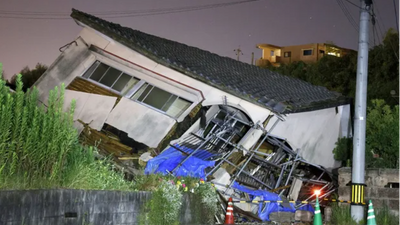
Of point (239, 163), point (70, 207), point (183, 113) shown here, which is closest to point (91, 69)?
point (183, 113)

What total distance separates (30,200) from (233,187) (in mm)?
11270

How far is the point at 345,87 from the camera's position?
4569 cm

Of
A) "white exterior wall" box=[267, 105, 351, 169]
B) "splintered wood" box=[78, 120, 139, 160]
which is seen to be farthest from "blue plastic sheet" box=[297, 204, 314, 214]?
"splintered wood" box=[78, 120, 139, 160]

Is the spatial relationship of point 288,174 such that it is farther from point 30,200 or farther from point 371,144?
point 30,200

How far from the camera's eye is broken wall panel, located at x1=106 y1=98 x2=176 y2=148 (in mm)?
20047

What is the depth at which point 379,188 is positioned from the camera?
17297 mm

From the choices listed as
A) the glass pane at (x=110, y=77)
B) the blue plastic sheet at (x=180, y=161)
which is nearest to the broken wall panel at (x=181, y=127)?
the blue plastic sheet at (x=180, y=161)

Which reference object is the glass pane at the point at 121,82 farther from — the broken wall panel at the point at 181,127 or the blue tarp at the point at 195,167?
the blue tarp at the point at 195,167

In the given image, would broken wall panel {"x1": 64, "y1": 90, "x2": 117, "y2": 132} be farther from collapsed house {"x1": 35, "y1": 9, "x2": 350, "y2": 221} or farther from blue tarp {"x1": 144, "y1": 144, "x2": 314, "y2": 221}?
blue tarp {"x1": 144, "y1": 144, "x2": 314, "y2": 221}

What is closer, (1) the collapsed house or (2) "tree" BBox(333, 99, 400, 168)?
(1) the collapsed house

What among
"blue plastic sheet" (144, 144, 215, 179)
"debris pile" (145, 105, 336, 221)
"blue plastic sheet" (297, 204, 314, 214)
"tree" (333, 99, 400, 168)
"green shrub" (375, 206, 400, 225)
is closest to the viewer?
"green shrub" (375, 206, 400, 225)

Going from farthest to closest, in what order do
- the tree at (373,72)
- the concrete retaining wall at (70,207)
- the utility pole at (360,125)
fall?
the tree at (373,72)
the utility pole at (360,125)
the concrete retaining wall at (70,207)

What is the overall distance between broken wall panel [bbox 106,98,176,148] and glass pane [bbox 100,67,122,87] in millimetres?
1001

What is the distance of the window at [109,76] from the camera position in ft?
69.6
